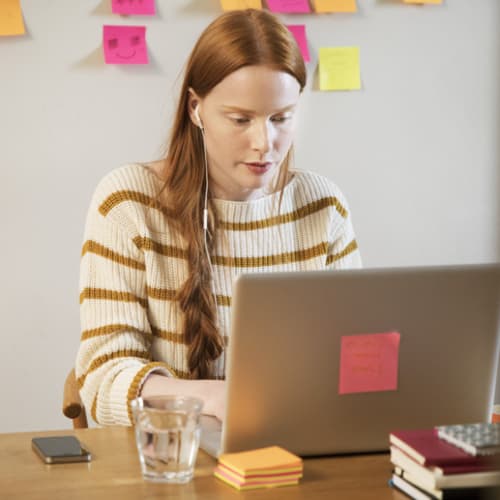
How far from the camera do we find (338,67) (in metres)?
2.54

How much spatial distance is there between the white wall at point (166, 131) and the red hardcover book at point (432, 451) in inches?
58.0

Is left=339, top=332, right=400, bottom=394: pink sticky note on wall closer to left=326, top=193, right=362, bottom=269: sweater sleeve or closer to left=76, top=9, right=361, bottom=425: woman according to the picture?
left=76, top=9, right=361, bottom=425: woman

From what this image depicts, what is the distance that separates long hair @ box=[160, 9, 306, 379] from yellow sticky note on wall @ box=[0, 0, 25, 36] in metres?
0.74

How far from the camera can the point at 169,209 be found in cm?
167

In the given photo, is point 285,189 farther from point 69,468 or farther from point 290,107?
point 69,468

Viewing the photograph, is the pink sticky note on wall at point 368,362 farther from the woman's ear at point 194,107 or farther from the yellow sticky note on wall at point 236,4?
the yellow sticky note on wall at point 236,4

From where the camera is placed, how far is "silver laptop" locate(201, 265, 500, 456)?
3.48 ft

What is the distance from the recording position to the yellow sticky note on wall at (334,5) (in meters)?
2.50

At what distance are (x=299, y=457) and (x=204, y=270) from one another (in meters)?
0.60

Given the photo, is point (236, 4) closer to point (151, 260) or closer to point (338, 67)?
point (338, 67)

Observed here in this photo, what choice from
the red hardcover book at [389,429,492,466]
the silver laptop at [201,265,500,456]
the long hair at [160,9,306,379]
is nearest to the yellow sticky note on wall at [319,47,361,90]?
the long hair at [160,9,306,379]

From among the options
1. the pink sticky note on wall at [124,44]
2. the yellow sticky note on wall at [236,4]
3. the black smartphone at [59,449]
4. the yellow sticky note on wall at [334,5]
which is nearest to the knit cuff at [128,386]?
the black smartphone at [59,449]

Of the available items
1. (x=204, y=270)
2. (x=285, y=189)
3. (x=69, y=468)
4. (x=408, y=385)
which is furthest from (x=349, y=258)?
(x=69, y=468)

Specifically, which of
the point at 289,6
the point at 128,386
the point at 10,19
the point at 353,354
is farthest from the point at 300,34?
the point at 353,354
